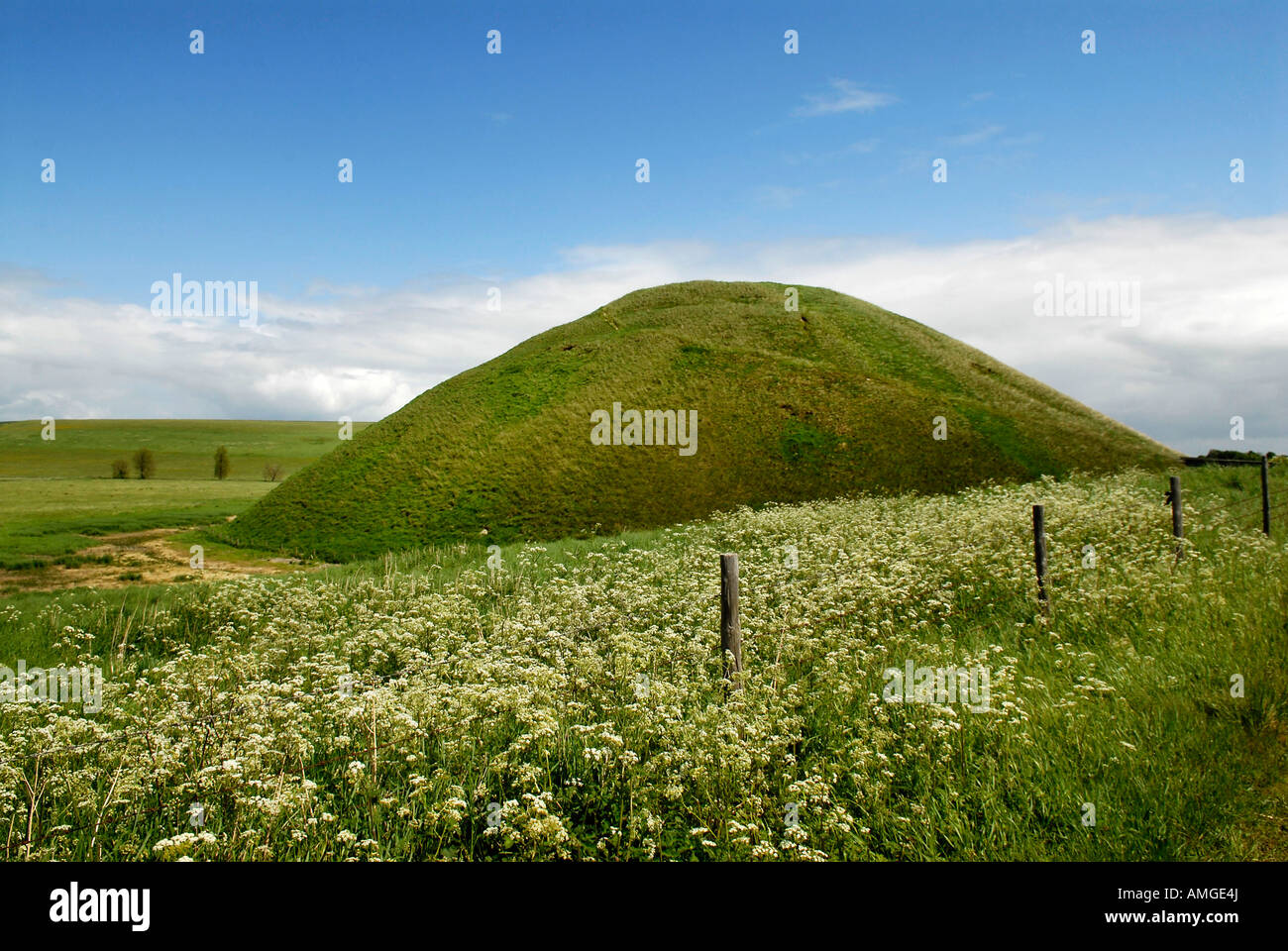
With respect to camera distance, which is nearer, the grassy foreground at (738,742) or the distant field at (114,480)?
the grassy foreground at (738,742)

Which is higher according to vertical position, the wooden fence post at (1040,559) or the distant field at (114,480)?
the distant field at (114,480)

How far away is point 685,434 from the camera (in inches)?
1869

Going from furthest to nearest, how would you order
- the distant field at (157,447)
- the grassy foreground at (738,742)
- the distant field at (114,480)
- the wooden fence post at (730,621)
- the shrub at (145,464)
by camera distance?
the distant field at (157,447) < the shrub at (145,464) < the distant field at (114,480) < the wooden fence post at (730,621) < the grassy foreground at (738,742)

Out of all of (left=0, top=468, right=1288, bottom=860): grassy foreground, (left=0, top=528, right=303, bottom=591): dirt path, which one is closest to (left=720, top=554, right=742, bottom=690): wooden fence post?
(left=0, top=468, right=1288, bottom=860): grassy foreground

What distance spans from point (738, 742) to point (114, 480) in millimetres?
121671

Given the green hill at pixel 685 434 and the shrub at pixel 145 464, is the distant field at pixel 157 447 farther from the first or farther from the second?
the green hill at pixel 685 434

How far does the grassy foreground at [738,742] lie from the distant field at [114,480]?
114ft

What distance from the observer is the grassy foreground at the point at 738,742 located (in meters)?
5.11

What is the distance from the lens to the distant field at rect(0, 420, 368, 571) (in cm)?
4455

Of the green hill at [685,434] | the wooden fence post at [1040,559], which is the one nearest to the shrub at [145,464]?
→ the green hill at [685,434]

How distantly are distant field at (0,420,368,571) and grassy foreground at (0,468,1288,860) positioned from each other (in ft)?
114

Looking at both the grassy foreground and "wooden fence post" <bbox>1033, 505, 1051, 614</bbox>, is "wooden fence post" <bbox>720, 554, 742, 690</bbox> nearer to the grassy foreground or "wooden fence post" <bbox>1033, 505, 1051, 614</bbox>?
the grassy foreground
